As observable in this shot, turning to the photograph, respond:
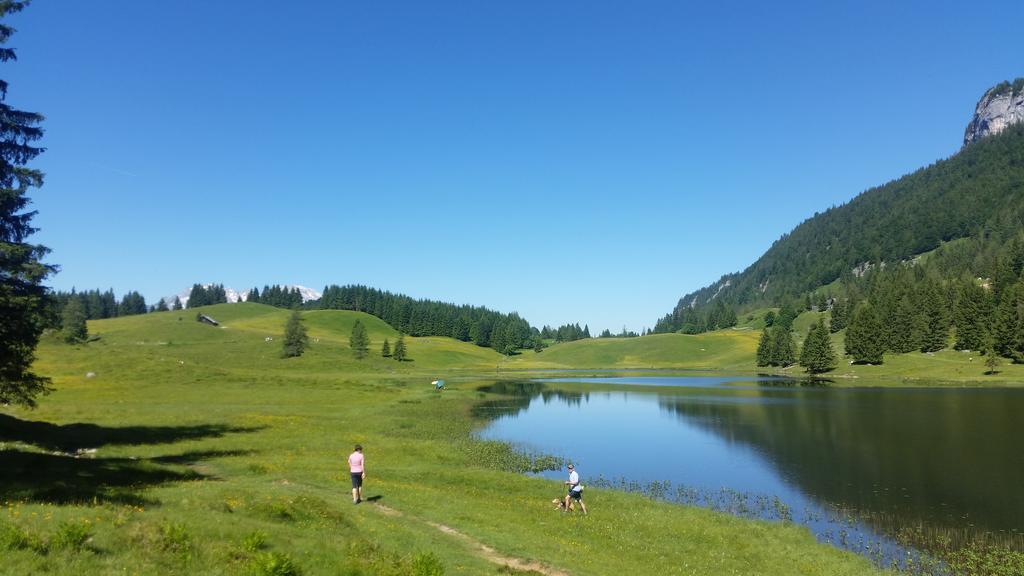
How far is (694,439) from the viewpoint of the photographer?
60656mm

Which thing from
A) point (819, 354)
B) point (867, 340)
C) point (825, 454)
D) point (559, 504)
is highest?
point (867, 340)

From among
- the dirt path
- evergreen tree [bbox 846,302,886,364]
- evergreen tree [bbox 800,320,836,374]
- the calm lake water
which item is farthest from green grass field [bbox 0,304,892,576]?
evergreen tree [bbox 846,302,886,364]

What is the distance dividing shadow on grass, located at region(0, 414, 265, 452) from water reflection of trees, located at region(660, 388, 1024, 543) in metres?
47.6

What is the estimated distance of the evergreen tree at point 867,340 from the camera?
14738 cm

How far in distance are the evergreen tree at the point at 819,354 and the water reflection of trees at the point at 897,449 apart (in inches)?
2202

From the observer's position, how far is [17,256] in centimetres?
3225

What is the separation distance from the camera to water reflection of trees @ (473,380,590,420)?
85250mm

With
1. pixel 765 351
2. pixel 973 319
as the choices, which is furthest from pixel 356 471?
pixel 765 351

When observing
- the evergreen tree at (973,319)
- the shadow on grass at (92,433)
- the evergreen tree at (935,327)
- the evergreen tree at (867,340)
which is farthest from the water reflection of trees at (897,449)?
the evergreen tree at (935,327)

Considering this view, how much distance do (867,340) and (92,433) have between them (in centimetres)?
16241

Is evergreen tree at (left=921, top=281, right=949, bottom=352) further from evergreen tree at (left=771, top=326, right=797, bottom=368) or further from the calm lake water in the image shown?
the calm lake water

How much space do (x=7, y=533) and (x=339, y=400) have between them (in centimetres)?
7372

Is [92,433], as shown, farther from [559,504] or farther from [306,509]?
[559,504]

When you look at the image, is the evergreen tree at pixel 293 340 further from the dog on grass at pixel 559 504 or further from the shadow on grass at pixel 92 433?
the dog on grass at pixel 559 504
